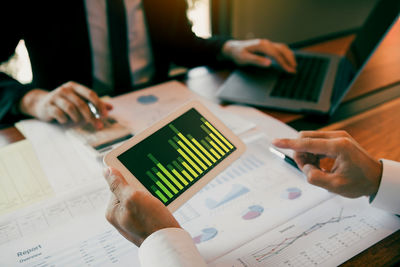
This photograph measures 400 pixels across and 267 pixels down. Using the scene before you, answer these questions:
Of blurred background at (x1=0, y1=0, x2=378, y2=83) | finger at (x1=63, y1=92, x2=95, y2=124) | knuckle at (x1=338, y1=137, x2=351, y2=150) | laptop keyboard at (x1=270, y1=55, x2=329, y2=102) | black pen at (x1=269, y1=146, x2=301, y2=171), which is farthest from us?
blurred background at (x1=0, y1=0, x2=378, y2=83)

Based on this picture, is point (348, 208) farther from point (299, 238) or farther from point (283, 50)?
point (283, 50)

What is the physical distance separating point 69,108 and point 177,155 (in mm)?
354

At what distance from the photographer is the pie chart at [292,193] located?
1.90 feet

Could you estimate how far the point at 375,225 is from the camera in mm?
520

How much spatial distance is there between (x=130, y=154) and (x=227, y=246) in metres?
0.20

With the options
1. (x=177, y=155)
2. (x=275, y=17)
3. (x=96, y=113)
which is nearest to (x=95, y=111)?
(x=96, y=113)

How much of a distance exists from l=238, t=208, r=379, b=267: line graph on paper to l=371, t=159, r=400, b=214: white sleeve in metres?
0.04

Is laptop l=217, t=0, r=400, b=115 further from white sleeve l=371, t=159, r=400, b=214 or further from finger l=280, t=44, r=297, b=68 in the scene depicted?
white sleeve l=371, t=159, r=400, b=214

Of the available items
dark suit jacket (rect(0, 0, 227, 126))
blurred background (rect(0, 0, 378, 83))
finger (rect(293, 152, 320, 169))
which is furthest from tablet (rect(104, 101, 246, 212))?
blurred background (rect(0, 0, 378, 83))

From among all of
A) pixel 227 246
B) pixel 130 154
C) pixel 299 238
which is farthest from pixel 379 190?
pixel 130 154

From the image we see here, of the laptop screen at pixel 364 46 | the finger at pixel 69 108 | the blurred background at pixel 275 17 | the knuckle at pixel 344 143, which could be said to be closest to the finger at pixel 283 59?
the laptop screen at pixel 364 46

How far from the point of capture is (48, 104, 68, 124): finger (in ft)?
2.51

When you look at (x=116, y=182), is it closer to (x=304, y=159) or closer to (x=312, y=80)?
(x=304, y=159)

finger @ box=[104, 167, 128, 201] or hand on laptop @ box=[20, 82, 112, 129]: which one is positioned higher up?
finger @ box=[104, 167, 128, 201]
